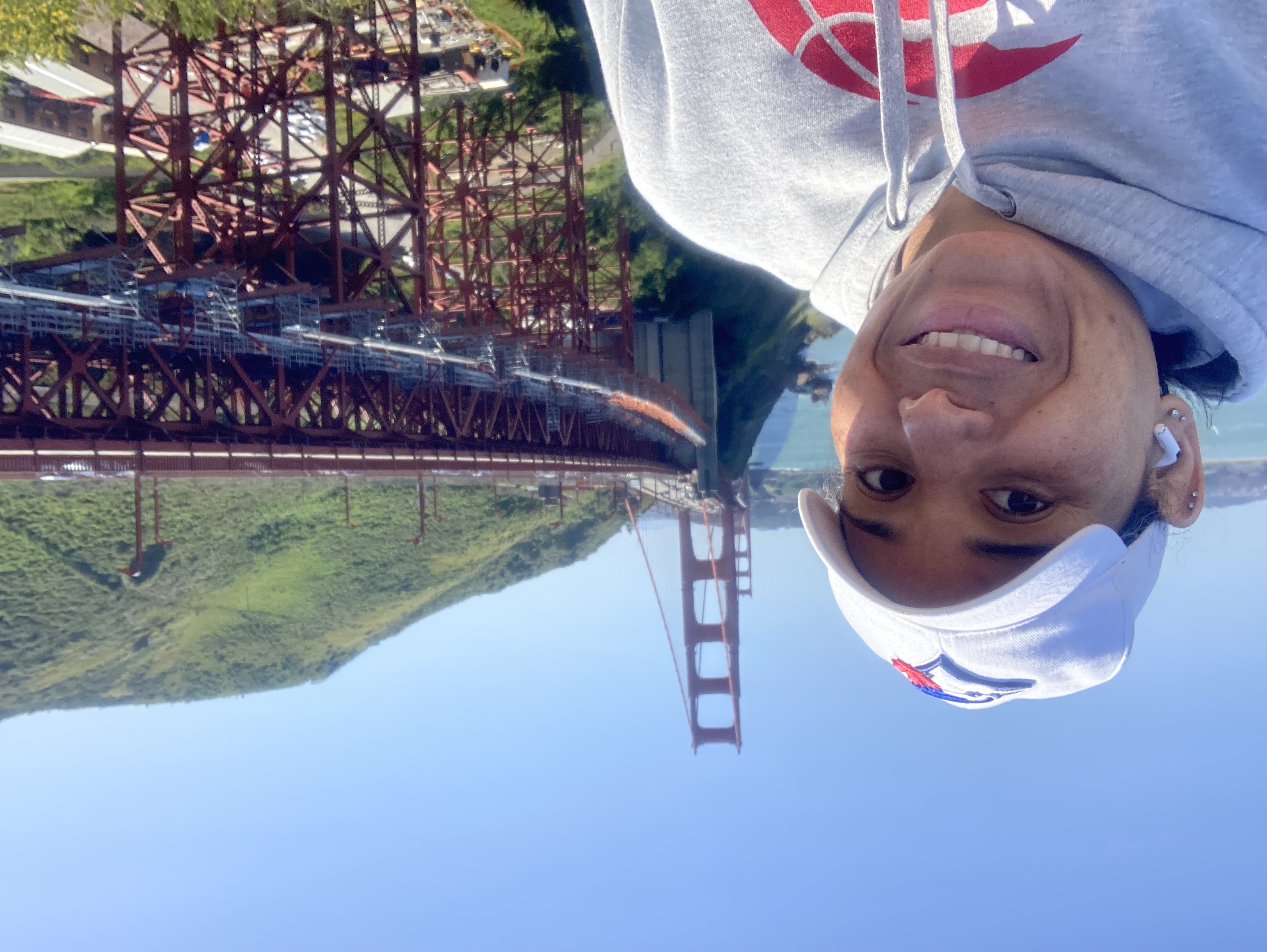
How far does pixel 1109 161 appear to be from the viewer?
1865mm

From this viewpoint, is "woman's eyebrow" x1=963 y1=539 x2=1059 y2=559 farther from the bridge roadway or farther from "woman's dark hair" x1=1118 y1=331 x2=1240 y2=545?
the bridge roadway

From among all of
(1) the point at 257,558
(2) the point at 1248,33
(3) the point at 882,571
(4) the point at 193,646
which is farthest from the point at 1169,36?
(4) the point at 193,646

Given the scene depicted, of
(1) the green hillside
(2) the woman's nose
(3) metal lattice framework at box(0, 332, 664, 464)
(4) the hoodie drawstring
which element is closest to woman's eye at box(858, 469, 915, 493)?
(2) the woman's nose

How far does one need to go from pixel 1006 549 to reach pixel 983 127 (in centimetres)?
106

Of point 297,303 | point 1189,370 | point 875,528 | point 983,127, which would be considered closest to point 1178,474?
point 1189,370

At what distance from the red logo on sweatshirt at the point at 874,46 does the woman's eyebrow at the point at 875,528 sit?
1.09 meters

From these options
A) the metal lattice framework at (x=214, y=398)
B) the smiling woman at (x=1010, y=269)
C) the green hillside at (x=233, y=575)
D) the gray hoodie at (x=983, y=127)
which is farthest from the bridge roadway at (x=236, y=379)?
the green hillside at (x=233, y=575)

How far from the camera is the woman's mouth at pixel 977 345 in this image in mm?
1899

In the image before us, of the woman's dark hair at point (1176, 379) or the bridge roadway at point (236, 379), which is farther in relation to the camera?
the bridge roadway at point (236, 379)

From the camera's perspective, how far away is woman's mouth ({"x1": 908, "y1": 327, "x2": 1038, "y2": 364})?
1.90 metres

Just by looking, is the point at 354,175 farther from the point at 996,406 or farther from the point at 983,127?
the point at 996,406

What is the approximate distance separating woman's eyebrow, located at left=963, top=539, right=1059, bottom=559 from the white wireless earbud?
432mm

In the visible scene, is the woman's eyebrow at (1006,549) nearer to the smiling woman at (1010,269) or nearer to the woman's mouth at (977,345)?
the smiling woman at (1010,269)

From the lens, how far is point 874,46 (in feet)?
6.89
